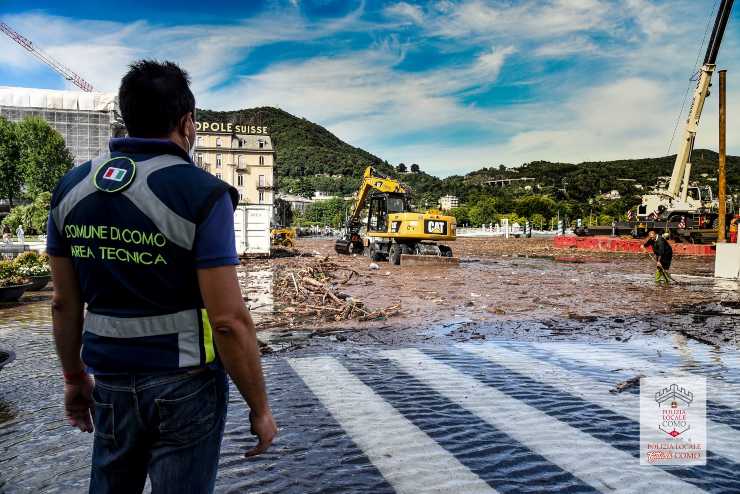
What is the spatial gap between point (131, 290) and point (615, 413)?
4.24 metres

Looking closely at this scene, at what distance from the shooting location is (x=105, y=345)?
1866 millimetres

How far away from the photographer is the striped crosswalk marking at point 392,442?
3465mm

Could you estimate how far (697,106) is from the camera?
32.1 meters

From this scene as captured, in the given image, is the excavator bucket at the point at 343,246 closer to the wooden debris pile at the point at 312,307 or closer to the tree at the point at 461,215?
the wooden debris pile at the point at 312,307

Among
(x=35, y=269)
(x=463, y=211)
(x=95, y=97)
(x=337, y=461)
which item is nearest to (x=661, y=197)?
(x=35, y=269)

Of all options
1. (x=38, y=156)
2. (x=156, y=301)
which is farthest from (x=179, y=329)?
(x=38, y=156)

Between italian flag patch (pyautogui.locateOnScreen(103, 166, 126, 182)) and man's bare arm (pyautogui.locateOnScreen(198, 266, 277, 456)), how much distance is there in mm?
399

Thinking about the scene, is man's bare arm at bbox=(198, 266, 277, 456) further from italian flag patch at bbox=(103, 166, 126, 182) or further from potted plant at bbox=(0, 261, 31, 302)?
potted plant at bbox=(0, 261, 31, 302)

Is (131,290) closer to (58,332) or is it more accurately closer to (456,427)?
(58,332)

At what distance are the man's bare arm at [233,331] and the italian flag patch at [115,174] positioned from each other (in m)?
0.40

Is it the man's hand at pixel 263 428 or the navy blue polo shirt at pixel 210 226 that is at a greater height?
the navy blue polo shirt at pixel 210 226

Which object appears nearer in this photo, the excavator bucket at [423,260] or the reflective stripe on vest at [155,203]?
the reflective stripe on vest at [155,203]

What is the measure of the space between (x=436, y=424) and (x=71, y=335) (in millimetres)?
3076

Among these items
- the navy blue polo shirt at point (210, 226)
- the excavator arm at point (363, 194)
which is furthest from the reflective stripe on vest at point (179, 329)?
the excavator arm at point (363, 194)
